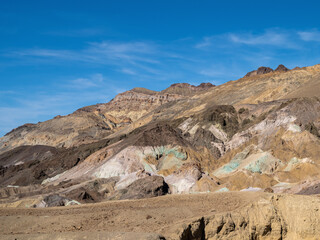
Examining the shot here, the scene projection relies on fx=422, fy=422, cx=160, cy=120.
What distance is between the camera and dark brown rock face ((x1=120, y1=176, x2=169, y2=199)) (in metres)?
46.9

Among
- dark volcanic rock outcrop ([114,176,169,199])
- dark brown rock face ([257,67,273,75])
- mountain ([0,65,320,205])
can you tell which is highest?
dark brown rock face ([257,67,273,75])

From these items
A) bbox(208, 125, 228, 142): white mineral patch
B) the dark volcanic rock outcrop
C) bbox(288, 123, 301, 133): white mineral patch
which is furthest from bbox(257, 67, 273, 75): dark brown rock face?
the dark volcanic rock outcrop

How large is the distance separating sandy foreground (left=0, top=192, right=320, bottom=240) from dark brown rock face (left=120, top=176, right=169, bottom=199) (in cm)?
2662

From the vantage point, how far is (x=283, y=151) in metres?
57.5

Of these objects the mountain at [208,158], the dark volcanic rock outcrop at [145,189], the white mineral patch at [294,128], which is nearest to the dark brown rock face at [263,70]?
the mountain at [208,158]

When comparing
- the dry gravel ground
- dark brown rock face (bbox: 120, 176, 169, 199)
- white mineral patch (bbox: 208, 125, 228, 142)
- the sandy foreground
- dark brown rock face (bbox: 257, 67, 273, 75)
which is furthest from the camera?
dark brown rock face (bbox: 257, 67, 273, 75)

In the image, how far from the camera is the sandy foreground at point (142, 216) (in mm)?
14984

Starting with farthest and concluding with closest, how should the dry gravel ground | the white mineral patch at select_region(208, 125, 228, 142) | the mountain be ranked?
the white mineral patch at select_region(208, 125, 228, 142), the mountain, the dry gravel ground

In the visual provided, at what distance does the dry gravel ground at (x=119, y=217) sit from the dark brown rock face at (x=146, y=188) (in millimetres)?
26387

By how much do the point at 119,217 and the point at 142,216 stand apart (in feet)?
3.12

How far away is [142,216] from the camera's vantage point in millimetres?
17156

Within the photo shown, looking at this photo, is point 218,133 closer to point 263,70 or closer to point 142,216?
point 142,216

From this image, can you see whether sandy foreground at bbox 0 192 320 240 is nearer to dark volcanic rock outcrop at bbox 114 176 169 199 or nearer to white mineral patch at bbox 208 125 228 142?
dark volcanic rock outcrop at bbox 114 176 169 199

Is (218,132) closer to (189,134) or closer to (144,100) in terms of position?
(189,134)
